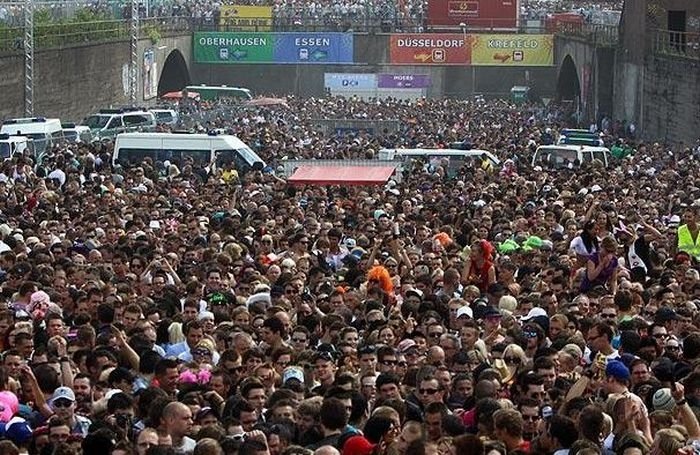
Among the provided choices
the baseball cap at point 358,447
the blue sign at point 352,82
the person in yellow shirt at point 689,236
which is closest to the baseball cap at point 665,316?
the baseball cap at point 358,447

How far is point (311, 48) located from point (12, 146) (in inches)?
1375

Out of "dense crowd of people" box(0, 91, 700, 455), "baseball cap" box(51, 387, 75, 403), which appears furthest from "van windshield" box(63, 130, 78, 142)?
"baseball cap" box(51, 387, 75, 403)

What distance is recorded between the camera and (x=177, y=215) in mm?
25109

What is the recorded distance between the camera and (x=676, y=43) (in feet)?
166

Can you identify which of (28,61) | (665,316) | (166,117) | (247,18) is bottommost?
(166,117)

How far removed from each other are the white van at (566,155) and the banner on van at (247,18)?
35.4 meters

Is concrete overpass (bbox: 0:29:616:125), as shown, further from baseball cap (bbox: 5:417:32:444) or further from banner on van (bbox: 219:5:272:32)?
baseball cap (bbox: 5:417:32:444)

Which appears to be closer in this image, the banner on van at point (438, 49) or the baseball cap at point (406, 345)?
the baseball cap at point (406, 345)

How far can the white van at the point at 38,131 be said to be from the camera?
1592 inches

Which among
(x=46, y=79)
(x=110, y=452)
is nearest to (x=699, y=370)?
(x=110, y=452)

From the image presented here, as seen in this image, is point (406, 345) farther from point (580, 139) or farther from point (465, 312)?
point (580, 139)

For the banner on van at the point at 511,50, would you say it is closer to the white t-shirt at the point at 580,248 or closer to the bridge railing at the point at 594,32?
the bridge railing at the point at 594,32

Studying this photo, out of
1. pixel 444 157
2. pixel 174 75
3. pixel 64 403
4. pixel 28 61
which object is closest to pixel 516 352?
Result: pixel 64 403

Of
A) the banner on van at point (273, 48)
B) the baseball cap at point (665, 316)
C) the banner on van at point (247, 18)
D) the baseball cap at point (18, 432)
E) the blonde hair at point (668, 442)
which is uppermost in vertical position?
the banner on van at point (247, 18)
